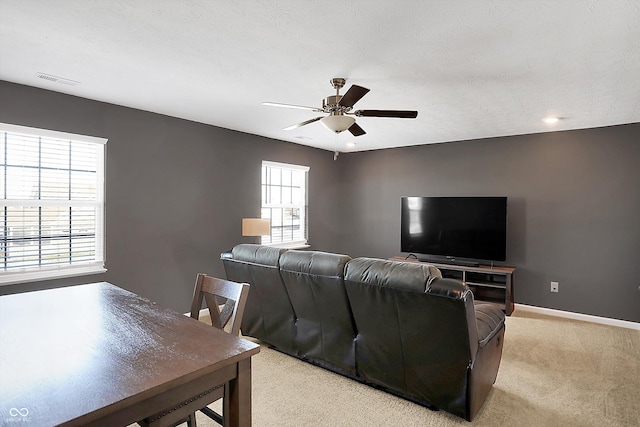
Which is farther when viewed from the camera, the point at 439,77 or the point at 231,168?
the point at 231,168

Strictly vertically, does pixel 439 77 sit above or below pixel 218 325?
above

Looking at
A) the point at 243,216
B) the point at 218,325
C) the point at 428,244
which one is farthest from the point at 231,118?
the point at 428,244

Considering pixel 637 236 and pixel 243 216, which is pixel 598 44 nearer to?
pixel 637 236

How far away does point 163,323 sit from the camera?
1.62 metres

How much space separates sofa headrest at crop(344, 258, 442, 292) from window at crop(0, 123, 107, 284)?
8.95 feet

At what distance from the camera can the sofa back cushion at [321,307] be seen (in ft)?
8.52

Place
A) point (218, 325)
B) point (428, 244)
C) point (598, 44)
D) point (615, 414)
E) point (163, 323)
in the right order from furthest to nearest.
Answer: point (428, 244), point (615, 414), point (598, 44), point (218, 325), point (163, 323)

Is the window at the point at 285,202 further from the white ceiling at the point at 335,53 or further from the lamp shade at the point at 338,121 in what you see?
the lamp shade at the point at 338,121

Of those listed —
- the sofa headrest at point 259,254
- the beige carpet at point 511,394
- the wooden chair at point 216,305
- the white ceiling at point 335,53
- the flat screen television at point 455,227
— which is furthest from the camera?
the flat screen television at point 455,227

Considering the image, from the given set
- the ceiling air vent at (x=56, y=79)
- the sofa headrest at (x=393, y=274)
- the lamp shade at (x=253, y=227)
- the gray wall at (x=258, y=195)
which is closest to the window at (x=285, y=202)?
the gray wall at (x=258, y=195)

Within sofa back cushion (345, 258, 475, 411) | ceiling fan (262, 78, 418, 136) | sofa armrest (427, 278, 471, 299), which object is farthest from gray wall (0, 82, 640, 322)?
sofa armrest (427, 278, 471, 299)

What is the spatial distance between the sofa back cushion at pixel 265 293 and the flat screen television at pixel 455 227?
311cm

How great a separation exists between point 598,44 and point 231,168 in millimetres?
3951

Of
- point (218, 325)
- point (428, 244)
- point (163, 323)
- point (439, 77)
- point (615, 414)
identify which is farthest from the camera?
point (428, 244)
